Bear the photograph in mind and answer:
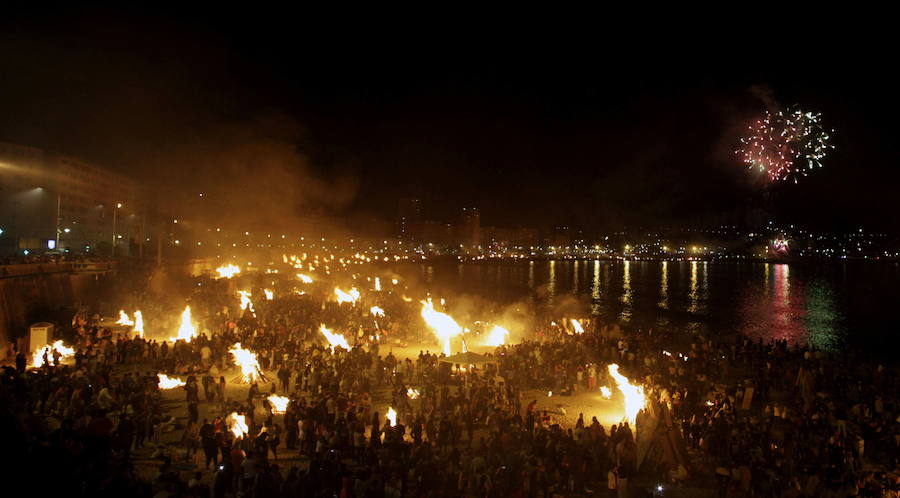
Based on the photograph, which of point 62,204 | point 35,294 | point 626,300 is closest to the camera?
point 35,294

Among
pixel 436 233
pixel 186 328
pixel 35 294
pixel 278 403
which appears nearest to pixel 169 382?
pixel 278 403

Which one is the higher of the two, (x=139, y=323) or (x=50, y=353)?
(x=139, y=323)

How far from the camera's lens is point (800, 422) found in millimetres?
12039

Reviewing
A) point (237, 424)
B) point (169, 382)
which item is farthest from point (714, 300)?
point (237, 424)

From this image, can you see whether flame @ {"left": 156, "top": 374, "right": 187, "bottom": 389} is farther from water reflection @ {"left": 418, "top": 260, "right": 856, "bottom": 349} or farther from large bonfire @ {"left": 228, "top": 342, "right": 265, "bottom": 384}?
water reflection @ {"left": 418, "top": 260, "right": 856, "bottom": 349}

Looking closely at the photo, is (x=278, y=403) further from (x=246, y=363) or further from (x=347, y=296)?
(x=347, y=296)

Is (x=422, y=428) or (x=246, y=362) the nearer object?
(x=422, y=428)

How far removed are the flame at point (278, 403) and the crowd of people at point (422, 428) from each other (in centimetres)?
12

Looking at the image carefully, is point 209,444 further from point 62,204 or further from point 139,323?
point 62,204

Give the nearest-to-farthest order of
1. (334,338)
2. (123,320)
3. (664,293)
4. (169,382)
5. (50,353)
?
(169,382) → (50,353) → (334,338) → (123,320) → (664,293)

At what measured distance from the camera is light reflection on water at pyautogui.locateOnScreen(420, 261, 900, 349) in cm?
4372

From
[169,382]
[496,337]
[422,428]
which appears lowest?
[496,337]

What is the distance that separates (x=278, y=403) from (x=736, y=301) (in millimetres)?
59518

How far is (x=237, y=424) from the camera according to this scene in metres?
10.8
